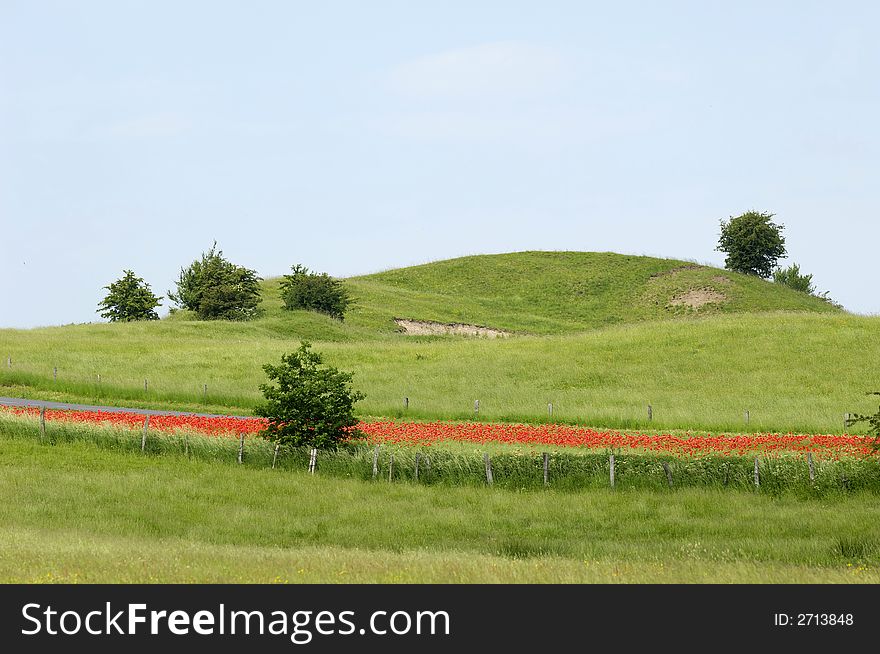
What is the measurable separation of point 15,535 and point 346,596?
11.8 meters

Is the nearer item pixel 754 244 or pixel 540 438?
pixel 540 438

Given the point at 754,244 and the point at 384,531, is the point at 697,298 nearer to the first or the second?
the point at 754,244

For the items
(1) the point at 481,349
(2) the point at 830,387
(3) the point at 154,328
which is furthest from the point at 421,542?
(3) the point at 154,328

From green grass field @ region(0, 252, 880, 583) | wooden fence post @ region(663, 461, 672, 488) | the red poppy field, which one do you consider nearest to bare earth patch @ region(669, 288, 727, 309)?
green grass field @ region(0, 252, 880, 583)

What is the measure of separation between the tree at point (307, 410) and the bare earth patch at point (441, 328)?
261 feet

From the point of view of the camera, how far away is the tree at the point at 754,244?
156 m

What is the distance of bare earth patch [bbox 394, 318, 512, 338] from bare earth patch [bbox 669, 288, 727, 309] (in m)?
28.6

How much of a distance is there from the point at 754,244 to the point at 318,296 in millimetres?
76085

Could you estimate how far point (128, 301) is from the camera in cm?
12094

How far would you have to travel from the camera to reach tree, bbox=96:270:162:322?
399ft

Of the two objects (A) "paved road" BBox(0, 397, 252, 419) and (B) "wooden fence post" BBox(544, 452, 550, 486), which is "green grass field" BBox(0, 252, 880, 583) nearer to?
(B) "wooden fence post" BBox(544, 452, 550, 486)

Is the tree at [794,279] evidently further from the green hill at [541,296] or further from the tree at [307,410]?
the tree at [307,410]

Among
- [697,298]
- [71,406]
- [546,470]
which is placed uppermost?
[697,298]

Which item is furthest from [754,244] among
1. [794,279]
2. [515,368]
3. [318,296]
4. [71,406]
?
[71,406]
